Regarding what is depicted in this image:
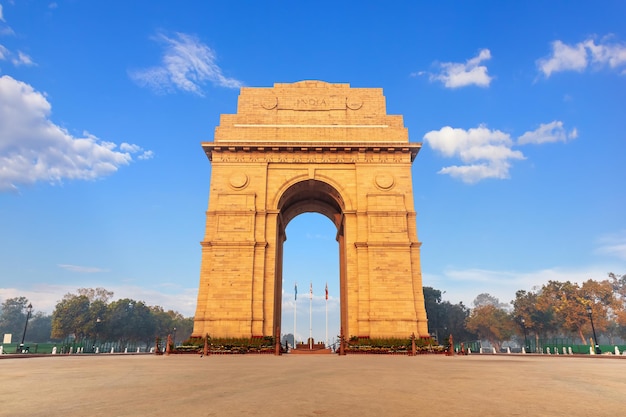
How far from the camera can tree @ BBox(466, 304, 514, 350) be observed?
66.2m

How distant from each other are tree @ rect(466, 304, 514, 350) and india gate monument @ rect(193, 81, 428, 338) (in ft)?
139

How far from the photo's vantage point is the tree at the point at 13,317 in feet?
312

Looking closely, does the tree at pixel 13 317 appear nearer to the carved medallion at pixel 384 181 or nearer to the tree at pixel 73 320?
the tree at pixel 73 320

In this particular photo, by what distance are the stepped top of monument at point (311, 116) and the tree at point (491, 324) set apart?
46.9 m

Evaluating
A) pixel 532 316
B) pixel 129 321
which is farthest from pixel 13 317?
pixel 532 316

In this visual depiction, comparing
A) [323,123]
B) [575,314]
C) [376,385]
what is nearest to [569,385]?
[376,385]

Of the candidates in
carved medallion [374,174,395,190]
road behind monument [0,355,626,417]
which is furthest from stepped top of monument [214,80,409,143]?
road behind monument [0,355,626,417]

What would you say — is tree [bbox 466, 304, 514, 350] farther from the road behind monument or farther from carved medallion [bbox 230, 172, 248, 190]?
the road behind monument

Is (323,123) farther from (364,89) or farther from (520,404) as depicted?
(520,404)

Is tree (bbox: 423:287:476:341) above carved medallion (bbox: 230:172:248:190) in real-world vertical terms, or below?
below

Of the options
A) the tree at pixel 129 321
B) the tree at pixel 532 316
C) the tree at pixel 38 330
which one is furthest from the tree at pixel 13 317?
the tree at pixel 532 316

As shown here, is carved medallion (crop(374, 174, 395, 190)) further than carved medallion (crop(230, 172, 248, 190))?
Yes

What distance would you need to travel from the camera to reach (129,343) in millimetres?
76188

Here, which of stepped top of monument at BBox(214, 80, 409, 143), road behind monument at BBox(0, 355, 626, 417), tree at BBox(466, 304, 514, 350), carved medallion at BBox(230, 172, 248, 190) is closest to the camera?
road behind monument at BBox(0, 355, 626, 417)
